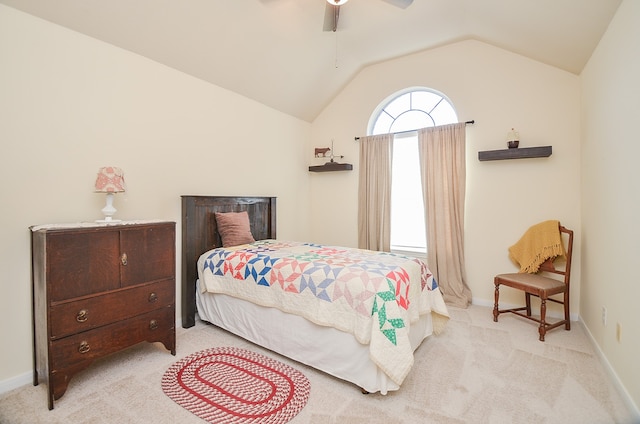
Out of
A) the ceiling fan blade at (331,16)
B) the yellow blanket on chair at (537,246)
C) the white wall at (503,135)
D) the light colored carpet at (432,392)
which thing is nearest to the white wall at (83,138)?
the light colored carpet at (432,392)

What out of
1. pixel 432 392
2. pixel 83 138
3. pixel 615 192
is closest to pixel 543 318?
pixel 615 192

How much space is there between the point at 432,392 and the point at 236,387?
4.13 feet

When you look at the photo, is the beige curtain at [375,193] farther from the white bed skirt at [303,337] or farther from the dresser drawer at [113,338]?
the dresser drawer at [113,338]

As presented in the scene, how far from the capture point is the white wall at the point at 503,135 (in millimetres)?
3062

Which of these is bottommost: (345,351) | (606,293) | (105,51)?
(345,351)

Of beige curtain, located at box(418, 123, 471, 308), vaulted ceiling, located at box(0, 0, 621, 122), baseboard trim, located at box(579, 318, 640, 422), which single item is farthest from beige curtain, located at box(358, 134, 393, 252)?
baseboard trim, located at box(579, 318, 640, 422)

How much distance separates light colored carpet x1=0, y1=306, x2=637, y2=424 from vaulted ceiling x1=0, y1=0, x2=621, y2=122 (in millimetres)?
2514

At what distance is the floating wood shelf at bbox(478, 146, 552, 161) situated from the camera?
303 cm

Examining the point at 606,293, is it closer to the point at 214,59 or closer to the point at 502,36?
the point at 502,36

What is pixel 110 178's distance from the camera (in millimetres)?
2143

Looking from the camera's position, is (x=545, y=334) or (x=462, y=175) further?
(x=462, y=175)

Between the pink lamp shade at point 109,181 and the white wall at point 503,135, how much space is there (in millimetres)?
3322

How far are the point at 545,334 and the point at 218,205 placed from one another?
336 centimetres

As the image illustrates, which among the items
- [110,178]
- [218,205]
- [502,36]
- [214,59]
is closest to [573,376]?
[502,36]
